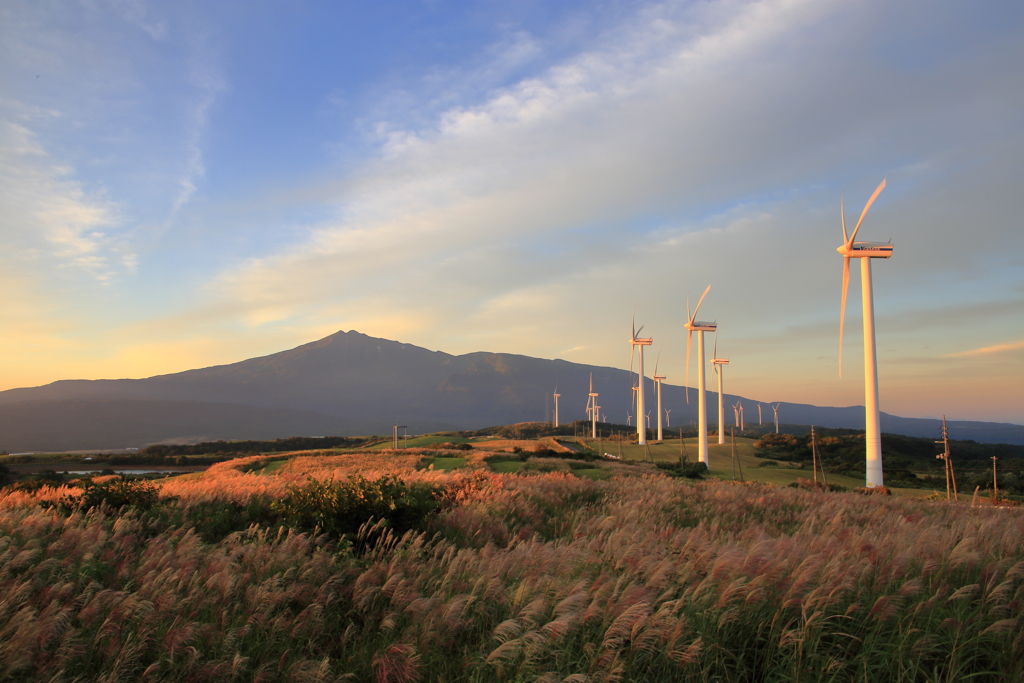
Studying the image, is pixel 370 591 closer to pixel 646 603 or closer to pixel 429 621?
pixel 429 621

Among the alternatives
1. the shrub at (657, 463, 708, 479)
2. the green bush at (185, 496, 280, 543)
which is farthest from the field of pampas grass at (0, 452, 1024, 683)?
the shrub at (657, 463, 708, 479)

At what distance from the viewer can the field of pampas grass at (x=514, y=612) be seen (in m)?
4.79

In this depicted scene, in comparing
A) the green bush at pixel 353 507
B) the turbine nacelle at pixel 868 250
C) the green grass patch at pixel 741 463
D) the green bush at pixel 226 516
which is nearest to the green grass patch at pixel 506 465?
the green bush at pixel 226 516

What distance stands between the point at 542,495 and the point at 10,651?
12.0 m

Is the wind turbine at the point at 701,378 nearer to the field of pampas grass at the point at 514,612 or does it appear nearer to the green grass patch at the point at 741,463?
the green grass patch at the point at 741,463

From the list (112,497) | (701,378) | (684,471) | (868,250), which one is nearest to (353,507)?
(112,497)

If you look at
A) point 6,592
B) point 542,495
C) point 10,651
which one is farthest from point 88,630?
point 542,495

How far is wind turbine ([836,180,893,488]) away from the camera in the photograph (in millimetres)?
42750

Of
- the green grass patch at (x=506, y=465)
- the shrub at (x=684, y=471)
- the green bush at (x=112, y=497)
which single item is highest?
the green bush at (x=112, y=497)

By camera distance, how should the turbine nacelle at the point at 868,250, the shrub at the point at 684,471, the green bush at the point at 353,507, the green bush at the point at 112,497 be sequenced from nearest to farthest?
the green bush at the point at 353,507
the green bush at the point at 112,497
the shrub at the point at 684,471
the turbine nacelle at the point at 868,250

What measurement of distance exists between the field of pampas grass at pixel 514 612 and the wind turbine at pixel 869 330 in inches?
1595

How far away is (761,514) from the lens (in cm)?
1407

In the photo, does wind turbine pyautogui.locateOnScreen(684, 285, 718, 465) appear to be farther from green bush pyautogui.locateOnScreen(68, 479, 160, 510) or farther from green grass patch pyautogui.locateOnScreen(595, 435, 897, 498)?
green bush pyautogui.locateOnScreen(68, 479, 160, 510)

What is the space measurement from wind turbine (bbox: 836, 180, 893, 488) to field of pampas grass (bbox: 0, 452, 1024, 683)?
4052 centimetres
